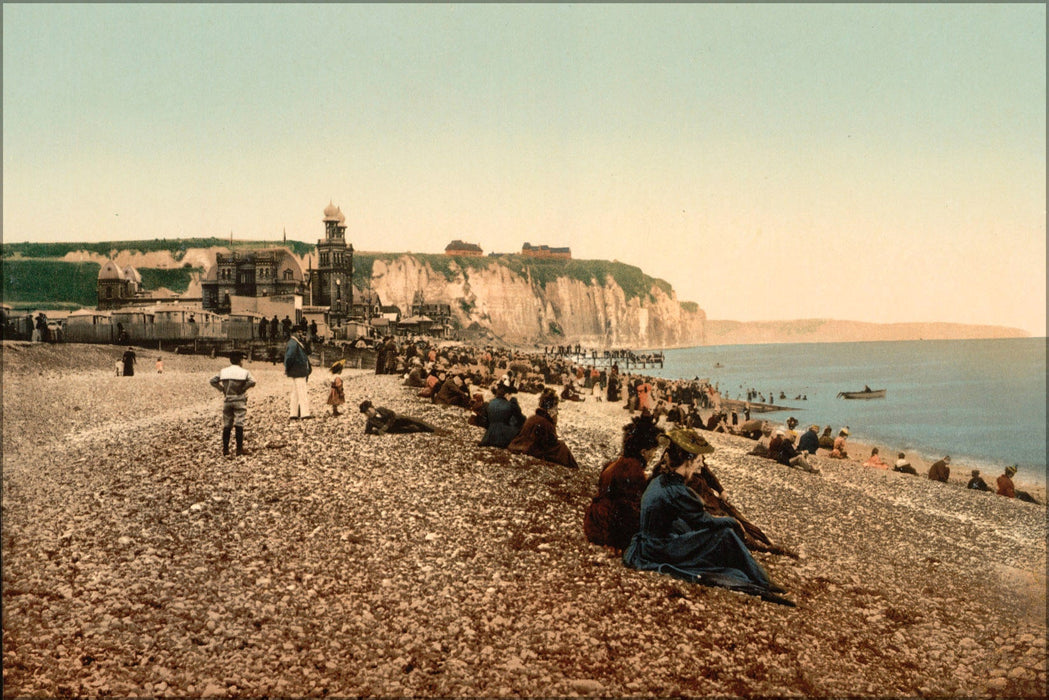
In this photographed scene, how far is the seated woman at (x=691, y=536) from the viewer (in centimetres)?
573

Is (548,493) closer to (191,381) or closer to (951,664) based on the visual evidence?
(951,664)

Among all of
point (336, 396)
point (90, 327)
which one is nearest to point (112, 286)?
point (90, 327)

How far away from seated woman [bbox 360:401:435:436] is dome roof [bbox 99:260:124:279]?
19.1ft

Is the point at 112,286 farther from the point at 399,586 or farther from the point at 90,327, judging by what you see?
the point at 399,586

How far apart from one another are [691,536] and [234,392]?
20.5ft

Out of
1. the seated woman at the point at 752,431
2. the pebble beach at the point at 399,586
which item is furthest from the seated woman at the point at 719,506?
the seated woman at the point at 752,431

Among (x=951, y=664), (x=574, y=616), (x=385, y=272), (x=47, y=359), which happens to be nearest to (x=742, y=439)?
(x=951, y=664)

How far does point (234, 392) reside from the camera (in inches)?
321

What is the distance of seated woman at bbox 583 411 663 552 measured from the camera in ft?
21.0

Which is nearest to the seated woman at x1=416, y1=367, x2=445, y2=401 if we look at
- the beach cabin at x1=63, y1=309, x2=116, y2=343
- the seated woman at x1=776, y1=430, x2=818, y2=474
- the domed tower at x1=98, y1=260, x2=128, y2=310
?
the beach cabin at x1=63, y1=309, x2=116, y2=343

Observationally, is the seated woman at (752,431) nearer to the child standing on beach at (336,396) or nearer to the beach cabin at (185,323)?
the child standing on beach at (336,396)

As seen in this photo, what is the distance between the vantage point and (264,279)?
517 inches

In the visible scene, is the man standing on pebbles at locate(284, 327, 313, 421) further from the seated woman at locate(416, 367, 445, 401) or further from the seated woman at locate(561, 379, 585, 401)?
the seated woman at locate(561, 379, 585, 401)

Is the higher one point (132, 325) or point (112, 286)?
point (112, 286)
